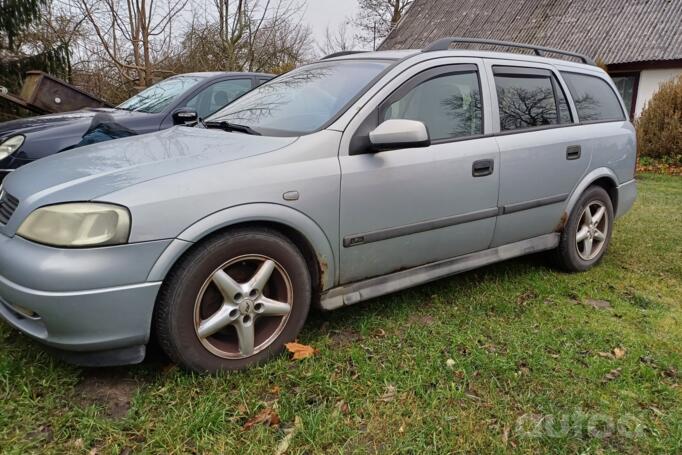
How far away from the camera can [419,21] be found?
2381 cm

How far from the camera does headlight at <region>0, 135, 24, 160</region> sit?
448 cm

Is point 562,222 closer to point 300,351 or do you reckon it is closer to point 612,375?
point 612,375

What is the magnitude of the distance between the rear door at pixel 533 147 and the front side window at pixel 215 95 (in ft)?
10.1

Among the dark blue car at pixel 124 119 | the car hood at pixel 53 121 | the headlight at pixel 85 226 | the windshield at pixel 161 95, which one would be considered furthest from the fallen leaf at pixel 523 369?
the windshield at pixel 161 95

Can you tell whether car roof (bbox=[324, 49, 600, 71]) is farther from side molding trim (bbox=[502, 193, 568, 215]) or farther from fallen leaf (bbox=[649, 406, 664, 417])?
fallen leaf (bbox=[649, 406, 664, 417])

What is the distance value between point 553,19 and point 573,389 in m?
20.1

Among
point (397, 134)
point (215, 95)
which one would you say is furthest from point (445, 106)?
point (215, 95)

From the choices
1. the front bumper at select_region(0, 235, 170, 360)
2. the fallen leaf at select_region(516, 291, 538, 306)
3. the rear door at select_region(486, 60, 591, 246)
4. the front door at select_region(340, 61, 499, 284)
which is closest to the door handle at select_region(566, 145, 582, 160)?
the rear door at select_region(486, 60, 591, 246)

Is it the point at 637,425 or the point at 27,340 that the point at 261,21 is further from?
the point at 637,425

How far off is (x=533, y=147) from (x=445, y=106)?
2.49 feet

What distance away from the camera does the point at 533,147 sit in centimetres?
349

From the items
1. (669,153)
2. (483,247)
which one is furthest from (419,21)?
(483,247)

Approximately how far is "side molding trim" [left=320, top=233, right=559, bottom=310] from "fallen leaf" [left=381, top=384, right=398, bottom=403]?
55 centimetres

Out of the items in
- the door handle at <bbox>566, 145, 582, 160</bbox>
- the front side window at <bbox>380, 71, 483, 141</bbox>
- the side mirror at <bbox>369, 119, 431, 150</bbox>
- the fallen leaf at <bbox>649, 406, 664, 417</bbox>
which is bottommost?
the fallen leaf at <bbox>649, 406, 664, 417</bbox>
